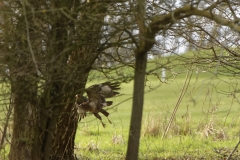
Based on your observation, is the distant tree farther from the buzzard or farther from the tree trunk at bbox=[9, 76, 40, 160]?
the buzzard

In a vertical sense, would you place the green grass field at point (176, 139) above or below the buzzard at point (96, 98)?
below

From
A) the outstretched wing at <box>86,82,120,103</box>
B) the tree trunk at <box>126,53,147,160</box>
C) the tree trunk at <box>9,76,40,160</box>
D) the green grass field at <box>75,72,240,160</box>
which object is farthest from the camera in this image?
the green grass field at <box>75,72,240,160</box>

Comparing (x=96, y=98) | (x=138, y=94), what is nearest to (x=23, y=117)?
(x=96, y=98)

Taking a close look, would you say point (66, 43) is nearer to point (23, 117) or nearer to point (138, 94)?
point (138, 94)

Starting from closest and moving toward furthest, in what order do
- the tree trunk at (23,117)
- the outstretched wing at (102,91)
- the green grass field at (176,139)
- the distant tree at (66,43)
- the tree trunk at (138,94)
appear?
the distant tree at (66,43), the tree trunk at (23,117), the tree trunk at (138,94), the outstretched wing at (102,91), the green grass field at (176,139)

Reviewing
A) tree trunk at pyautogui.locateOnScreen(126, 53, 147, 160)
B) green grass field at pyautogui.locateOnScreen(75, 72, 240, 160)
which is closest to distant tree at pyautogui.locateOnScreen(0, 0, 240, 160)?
tree trunk at pyautogui.locateOnScreen(126, 53, 147, 160)

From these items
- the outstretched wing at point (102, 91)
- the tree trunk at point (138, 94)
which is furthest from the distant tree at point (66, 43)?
the outstretched wing at point (102, 91)

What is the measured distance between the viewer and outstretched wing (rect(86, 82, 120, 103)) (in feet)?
20.2

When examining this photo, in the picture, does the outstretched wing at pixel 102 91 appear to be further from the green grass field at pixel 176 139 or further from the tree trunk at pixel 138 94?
the green grass field at pixel 176 139

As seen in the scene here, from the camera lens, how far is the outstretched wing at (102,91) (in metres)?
6.15

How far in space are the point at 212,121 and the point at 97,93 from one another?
15.8 ft

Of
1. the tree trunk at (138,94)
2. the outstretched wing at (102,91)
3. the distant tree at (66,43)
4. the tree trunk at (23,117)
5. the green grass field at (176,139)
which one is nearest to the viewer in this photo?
the distant tree at (66,43)

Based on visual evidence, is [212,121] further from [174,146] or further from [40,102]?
[40,102]

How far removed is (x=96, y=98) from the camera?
251 inches
